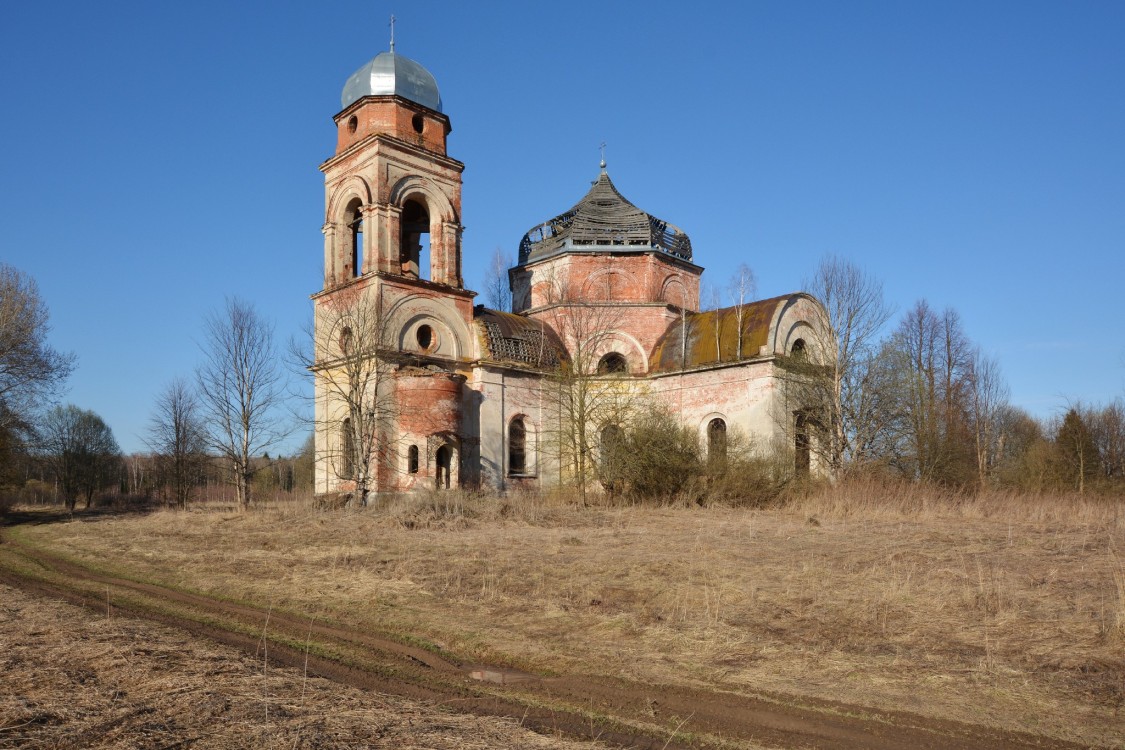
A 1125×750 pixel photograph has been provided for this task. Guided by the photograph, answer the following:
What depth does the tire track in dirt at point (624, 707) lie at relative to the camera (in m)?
→ 5.71

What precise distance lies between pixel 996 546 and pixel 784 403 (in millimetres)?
13779

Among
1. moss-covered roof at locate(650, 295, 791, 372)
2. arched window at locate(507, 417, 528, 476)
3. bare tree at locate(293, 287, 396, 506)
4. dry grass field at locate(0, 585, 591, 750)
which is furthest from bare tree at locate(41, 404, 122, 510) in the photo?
dry grass field at locate(0, 585, 591, 750)

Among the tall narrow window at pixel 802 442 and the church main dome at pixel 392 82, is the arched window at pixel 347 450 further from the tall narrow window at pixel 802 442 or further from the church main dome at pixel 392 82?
the tall narrow window at pixel 802 442

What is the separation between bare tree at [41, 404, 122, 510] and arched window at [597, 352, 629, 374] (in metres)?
23.8

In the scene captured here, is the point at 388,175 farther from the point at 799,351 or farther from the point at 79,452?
the point at 79,452

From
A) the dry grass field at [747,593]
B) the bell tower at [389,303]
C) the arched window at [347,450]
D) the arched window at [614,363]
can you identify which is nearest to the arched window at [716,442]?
the arched window at [614,363]

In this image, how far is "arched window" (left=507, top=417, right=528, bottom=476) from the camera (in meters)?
29.1

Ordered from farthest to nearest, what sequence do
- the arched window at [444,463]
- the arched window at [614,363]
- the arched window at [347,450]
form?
the arched window at [614,363] < the arched window at [347,450] < the arched window at [444,463]

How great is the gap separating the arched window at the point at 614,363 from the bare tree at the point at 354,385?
9.02 metres

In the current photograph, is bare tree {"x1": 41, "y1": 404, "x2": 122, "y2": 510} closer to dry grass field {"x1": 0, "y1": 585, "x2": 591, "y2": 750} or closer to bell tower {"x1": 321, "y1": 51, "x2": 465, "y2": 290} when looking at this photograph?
bell tower {"x1": 321, "y1": 51, "x2": 465, "y2": 290}

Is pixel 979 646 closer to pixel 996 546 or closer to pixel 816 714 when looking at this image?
pixel 816 714

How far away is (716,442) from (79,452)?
33.9 meters

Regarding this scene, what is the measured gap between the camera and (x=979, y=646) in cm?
797

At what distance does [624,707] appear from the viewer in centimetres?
646
